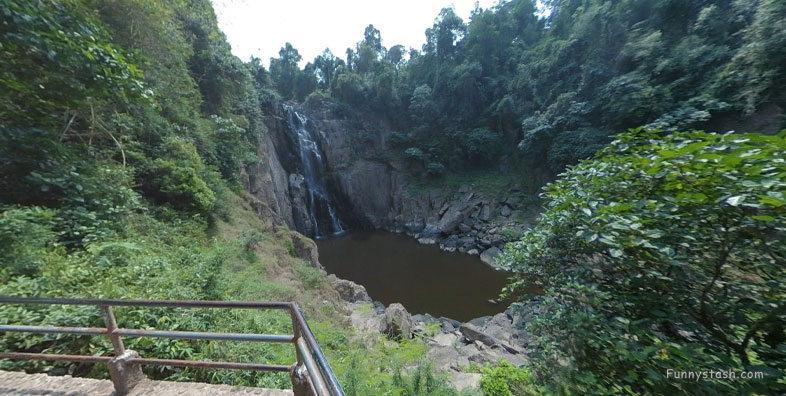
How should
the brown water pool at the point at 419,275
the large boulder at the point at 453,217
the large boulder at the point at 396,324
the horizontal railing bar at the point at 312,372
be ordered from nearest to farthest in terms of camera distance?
the horizontal railing bar at the point at 312,372 < the large boulder at the point at 396,324 < the brown water pool at the point at 419,275 < the large boulder at the point at 453,217

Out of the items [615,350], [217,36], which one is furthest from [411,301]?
[217,36]

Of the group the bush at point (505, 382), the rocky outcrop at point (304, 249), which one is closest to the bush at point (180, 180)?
the rocky outcrop at point (304, 249)

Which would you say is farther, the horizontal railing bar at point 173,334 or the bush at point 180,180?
the bush at point 180,180

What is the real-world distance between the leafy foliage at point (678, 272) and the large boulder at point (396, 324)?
407 cm

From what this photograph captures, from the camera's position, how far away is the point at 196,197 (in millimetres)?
6512

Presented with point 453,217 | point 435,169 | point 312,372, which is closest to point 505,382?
point 312,372

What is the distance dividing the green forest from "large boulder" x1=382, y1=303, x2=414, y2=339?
2.19 ft

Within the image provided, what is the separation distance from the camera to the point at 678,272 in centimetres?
189

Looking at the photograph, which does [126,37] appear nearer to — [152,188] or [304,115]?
[152,188]

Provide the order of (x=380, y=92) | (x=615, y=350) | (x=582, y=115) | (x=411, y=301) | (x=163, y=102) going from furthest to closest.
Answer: (x=380, y=92) < (x=582, y=115) < (x=411, y=301) < (x=163, y=102) < (x=615, y=350)

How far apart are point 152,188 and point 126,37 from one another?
11.2 feet

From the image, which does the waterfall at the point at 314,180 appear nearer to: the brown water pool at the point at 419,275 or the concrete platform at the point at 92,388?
the brown water pool at the point at 419,275

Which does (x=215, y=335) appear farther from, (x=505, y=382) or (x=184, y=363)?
(x=505, y=382)

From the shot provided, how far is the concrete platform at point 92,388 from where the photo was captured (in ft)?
6.21
